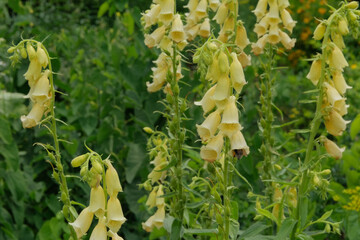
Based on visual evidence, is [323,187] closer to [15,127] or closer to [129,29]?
[15,127]

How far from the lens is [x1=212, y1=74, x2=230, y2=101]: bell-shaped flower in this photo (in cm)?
175

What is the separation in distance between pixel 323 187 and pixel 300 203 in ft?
0.38

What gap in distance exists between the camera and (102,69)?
4.73 meters

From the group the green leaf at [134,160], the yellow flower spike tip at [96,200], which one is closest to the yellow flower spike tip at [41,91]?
the yellow flower spike tip at [96,200]

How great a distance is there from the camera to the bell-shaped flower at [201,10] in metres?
2.38

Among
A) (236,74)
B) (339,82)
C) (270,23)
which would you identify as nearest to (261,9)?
(270,23)

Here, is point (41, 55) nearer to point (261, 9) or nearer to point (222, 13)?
point (222, 13)

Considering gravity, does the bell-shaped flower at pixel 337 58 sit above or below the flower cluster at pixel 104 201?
above

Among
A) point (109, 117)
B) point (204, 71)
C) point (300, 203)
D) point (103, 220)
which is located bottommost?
point (109, 117)

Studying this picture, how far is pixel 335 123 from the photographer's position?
210cm

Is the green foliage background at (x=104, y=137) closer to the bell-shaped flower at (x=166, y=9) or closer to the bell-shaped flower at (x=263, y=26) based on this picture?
the bell-shaped flower at (x=263, y=26)

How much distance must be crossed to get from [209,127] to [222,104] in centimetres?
9

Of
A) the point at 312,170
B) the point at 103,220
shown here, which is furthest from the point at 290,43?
the point at 103,220

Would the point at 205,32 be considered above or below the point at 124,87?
above
